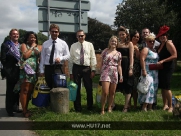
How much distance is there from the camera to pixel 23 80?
626 centimetres

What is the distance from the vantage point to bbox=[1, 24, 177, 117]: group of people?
619 centimetres

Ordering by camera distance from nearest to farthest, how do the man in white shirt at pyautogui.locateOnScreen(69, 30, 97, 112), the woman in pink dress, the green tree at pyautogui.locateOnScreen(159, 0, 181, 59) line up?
the woman in pink dress, the man in white shirt at pyautogui.locateOnScreen(69, 30, 97, 112), the green tree at pyautogui.locateOnScreen(159, 0, 181, 59)

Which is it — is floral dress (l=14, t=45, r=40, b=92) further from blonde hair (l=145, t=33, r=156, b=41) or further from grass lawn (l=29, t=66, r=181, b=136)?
blonde hair (l=145, t=33, r=156, b=41)

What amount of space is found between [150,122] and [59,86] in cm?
219

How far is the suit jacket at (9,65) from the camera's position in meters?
6.15

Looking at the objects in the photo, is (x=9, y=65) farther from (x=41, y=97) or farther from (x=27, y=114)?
(x=27, y=114)

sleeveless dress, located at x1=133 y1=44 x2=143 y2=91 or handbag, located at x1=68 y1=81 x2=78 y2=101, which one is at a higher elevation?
sleeveless dress, located at x1=133 y1=44 x2=143 y2=91

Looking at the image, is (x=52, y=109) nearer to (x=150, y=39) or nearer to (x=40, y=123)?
(x=40, y=123)

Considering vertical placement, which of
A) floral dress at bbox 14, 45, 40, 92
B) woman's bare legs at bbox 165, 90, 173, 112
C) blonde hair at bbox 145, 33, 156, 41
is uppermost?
blonde hair at bbox 145, 33, 156, 41

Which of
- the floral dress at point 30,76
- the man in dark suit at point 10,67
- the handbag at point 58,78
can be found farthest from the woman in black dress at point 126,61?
the man in dark suit at point 10,67

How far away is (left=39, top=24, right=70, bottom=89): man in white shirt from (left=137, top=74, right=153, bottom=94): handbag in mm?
1743

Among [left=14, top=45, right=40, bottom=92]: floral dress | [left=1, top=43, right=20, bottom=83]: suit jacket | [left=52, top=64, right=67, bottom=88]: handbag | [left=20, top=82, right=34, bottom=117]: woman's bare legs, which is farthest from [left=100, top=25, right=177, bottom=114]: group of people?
[left=1, top=43, right=20, bottom=83]: suit jacket

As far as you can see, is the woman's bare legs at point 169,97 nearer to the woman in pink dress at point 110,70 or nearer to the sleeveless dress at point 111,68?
the woman in pink dress at point 110,70

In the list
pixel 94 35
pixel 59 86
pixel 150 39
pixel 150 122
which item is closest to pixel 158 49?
pixel 150 39
